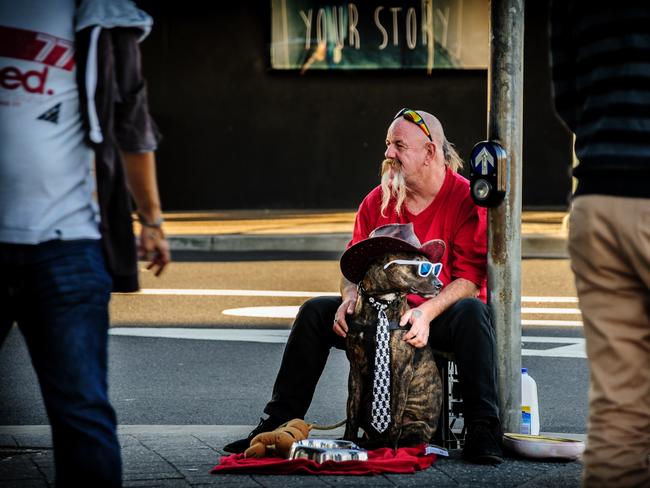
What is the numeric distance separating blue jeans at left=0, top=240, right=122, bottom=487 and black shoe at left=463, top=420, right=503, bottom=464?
6.39 feet

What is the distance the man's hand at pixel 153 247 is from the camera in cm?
346

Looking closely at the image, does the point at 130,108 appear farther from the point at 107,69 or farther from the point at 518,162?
the point at 518,162

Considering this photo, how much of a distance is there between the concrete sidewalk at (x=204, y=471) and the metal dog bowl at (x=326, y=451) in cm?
11

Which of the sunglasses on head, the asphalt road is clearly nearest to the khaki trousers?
the sunglasses on head

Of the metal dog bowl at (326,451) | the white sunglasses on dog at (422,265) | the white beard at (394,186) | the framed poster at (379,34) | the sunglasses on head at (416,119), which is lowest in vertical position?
the metal dog bowl at (326,451)

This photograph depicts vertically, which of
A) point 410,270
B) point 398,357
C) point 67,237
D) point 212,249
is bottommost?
point 212,249

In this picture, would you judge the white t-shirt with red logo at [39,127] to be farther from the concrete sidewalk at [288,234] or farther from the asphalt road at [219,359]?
the concrete sidewalk at [288,234]

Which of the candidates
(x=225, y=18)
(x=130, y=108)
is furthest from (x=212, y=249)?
(x=130, y=108)

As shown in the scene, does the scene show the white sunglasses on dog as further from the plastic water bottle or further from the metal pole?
the plastic water bottle

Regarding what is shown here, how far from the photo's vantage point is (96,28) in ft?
10.8

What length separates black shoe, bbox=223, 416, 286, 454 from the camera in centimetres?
517

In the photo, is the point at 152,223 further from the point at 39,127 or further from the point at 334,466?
the point at 334,466

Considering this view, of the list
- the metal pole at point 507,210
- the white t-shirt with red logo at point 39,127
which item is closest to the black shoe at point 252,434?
the metal pole at point 507,210

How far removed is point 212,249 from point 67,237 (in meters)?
12.1
